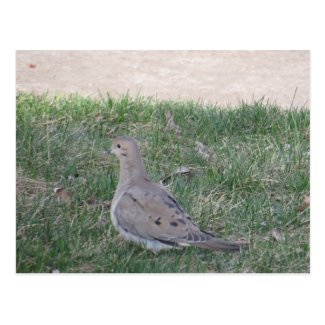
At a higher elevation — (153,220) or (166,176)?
(166,176)

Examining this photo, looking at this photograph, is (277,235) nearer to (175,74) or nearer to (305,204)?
(305,204)

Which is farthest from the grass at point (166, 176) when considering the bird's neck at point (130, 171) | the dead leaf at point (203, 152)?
the bird's neck at point (130, 171)

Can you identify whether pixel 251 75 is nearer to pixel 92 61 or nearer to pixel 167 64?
pixel 167 64

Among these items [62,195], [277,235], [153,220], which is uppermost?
[62,195]

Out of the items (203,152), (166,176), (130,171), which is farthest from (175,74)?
(130,171)

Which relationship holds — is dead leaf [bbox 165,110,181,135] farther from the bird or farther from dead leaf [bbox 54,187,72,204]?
dead leaf [bbox 54,187,72,204]

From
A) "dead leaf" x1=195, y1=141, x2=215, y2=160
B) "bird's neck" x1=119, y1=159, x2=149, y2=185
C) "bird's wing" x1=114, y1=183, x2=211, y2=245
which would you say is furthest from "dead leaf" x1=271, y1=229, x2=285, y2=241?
"bird's neck" x1=119, y1=159, x2=149, y2=185
